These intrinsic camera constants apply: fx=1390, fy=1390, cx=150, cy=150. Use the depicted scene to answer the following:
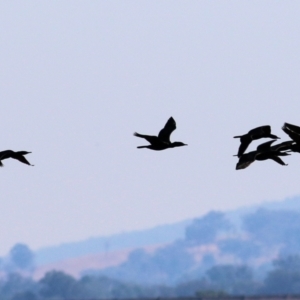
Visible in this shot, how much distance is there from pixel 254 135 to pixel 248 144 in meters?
0.20

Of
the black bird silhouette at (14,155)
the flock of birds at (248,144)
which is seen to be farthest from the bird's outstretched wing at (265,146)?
the black bird silhouette at (14,155)

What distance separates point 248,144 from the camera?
21547 mm

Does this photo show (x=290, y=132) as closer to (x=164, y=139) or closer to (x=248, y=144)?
(x=248, y=144)

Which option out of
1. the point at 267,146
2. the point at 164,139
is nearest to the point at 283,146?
the point at 267,146

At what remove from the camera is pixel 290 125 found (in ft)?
69.2

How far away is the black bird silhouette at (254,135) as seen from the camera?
2138 cm

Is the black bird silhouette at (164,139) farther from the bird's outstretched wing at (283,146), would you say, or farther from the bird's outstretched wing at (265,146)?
the bird's outstretched wing at (283,146)

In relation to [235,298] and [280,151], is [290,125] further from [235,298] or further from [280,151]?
[235,298]

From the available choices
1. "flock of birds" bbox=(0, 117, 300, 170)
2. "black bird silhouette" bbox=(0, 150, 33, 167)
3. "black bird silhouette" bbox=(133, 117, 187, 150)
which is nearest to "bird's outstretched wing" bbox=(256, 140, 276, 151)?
"flock of birds" bbox=(0, 117, 300, 170)

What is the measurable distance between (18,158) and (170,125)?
246 cm

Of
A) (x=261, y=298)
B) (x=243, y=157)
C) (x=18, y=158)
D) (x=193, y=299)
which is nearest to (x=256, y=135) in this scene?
(x=243, y=157)

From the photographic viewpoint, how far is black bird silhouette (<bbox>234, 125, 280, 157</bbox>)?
21.4m

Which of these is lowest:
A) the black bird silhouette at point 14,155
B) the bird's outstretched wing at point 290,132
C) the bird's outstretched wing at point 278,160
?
the bird's outstretched wing at point 278,160

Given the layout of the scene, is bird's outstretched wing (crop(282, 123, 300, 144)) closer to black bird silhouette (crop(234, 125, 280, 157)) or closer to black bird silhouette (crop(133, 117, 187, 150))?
black bird silhouette (crop(234, 125, 280, 157))
